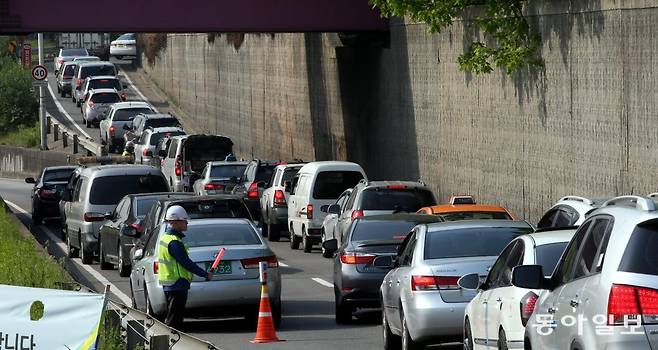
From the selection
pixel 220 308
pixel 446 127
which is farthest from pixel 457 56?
pixel 220 308

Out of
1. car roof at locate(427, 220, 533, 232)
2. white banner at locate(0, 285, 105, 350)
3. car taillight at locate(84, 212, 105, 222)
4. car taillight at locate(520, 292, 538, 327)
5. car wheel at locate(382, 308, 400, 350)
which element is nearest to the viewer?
white banner at locate(0, 285, 105, 350)

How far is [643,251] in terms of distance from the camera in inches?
390

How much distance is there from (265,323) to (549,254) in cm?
670

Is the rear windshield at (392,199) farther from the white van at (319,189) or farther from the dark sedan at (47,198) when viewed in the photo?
the dark sedan at (47,198)

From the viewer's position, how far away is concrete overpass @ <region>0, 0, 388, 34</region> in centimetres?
4503

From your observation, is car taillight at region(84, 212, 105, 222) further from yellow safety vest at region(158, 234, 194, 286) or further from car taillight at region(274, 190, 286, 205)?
yellow safety vest at region(158, 234, 194, 286)

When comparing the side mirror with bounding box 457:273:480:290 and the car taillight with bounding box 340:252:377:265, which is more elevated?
→ the side mirror with bounding box 457:273:480:290

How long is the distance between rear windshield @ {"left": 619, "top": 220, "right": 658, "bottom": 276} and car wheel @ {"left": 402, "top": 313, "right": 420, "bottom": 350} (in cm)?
758

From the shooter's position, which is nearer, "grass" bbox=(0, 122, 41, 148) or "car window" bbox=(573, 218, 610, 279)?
"car window" bbox=(573, 218, 610, 279)

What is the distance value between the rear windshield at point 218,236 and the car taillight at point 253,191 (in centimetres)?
2073

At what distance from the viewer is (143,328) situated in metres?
14.7

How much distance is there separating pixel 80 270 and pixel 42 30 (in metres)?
13.4

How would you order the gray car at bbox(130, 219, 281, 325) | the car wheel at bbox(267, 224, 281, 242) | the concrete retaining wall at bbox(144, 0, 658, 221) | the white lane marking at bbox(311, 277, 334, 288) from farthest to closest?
the car wheel at bbox(267, 224, 281, 242) < the concrete retaining wall at bbox(144, 0, 658, 221) < the white lane marking at bbox(311, 277, 334, 288) < the gray car at bbox(130, 219, 281, 325)

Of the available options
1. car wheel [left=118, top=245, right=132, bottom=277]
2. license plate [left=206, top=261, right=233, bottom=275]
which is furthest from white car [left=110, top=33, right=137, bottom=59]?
license plate [left=206, top=261, right=233, bottom=275]
